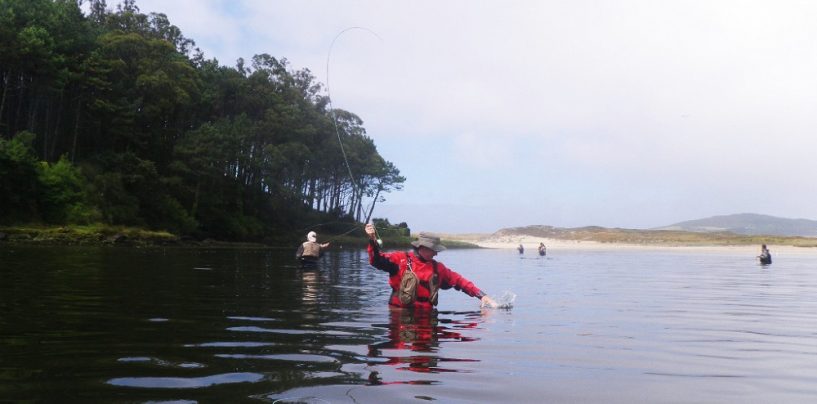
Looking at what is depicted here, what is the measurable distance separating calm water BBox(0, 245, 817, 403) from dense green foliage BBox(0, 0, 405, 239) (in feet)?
96.1

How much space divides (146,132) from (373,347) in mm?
60239

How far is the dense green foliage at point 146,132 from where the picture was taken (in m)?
48.5

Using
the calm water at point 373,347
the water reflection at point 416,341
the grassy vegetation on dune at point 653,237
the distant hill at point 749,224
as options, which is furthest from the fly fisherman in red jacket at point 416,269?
the distant hill at point 749,224

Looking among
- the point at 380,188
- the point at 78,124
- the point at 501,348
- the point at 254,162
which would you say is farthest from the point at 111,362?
the point at 380,188

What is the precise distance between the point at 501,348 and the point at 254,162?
205 feet

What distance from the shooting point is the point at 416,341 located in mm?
8812

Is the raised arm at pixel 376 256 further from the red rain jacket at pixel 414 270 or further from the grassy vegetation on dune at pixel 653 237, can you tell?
the grassy vegetation on dune at pixel 653 237

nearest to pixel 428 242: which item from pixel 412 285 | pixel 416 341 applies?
pixel 412 285

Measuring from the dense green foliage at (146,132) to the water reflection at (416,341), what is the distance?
31.6 meters

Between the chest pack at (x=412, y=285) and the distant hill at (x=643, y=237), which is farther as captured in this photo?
the distant hill at (x=643, y=237)

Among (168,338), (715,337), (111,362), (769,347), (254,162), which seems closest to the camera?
(111,362)

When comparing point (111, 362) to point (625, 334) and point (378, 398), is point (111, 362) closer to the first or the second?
point (378, 398)

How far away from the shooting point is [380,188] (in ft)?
305

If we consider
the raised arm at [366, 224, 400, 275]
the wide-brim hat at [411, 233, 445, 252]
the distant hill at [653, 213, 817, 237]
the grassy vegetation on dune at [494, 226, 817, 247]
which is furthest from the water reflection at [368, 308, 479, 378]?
the distant hill at [653, 213, 817, 237]
